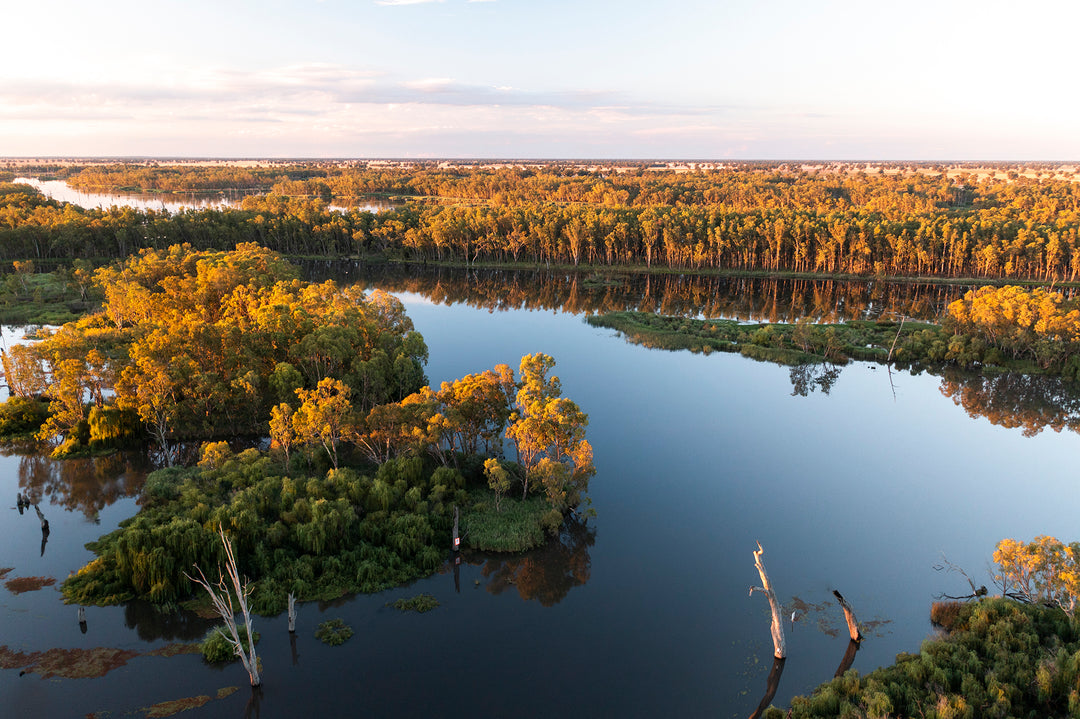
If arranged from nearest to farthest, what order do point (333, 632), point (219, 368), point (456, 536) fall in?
point (333, 632)
point (456, 536)
point (219, 368)

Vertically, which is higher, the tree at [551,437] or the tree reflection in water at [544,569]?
the tree at [551,437]

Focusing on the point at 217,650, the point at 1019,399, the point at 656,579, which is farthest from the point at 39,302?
the point at 1019,399

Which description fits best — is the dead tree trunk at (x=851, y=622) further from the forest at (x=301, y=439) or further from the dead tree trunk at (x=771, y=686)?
the forest at (x=301, y=439)

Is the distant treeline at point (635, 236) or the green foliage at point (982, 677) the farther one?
the distant treeline at point (635, 236)

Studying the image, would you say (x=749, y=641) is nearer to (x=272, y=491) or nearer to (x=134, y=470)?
(x=272, y=491)

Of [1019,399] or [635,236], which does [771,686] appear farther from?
[635,236]

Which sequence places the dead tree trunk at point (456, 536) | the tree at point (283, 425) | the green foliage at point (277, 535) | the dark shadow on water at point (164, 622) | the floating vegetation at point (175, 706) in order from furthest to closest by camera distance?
the tree at point (283, 425), the dead tree trunk at point (456, 536), the green foliage at point (277, 535), the dark shadow on water at point (164, 622), the floating vegetation at point (175, 706)

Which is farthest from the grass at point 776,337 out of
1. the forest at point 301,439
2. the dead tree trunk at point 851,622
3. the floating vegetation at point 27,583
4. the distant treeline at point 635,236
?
the floating vegetation at point 27,583
